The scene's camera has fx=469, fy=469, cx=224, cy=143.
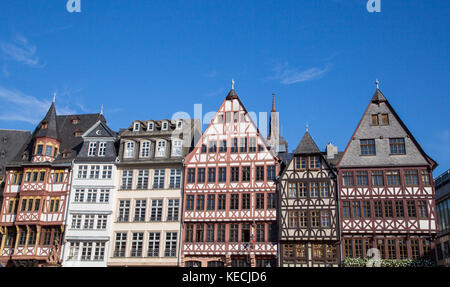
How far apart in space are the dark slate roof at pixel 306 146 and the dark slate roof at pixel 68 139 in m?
18.4

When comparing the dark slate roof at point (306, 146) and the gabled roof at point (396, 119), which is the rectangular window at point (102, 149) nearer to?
the dark slate roof at point (306, 146)

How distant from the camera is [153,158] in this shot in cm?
3919

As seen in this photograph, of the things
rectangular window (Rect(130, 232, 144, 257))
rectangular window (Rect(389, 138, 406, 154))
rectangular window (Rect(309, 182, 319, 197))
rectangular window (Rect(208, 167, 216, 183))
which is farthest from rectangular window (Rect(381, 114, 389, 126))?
rectangular window (Rect(130, 232, 144, 257))

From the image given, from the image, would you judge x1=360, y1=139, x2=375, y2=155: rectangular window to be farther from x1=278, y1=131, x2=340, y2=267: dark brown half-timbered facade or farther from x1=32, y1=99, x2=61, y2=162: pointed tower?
x1=32, y1=99, x2=61, y2=162: pointed tower

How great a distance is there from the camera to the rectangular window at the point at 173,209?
122 feet

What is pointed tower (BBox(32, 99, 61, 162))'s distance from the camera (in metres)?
39.5

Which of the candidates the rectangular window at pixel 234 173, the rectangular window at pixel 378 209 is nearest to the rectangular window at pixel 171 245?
the rectangular window at pixel 234 173

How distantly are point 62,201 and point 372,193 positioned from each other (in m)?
24.4

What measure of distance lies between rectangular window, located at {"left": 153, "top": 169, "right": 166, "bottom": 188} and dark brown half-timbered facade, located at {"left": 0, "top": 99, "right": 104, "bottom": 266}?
23.7ft

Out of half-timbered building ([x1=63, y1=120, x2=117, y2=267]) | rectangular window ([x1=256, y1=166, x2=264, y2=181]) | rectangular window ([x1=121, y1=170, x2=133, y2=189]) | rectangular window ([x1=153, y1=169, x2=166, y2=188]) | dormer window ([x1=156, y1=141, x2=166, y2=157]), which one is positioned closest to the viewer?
rectangular window ([x1=256, y1=166, x2=264, y2=181])

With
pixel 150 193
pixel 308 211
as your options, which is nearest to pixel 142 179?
pixel 150 193

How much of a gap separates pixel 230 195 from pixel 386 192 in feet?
37.7
